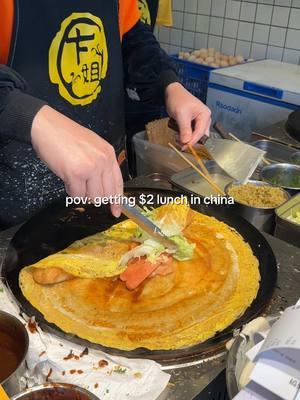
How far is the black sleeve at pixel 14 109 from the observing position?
974 millimetres

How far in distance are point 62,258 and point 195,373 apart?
42cm

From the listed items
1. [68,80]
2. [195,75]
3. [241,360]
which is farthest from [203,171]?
[195,75]

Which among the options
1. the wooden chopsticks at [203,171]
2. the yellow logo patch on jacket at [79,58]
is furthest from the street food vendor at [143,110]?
the yellow logo patch on jacket at [79,58]

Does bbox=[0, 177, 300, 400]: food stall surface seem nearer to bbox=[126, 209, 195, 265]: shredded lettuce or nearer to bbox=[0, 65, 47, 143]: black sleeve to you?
bbox=[126, 209, 195, 265]: shredded lettuce

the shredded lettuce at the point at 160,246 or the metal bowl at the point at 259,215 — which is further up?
the shredded lettuce at the point at 160,246

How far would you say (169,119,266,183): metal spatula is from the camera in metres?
1.76

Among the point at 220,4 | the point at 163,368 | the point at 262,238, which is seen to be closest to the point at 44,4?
the point at 262,238

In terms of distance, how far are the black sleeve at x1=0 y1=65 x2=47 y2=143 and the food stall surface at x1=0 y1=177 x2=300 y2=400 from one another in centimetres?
36

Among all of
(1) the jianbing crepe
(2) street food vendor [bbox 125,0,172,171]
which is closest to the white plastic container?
(2) street food vendor [bbox 125,0,172,171]

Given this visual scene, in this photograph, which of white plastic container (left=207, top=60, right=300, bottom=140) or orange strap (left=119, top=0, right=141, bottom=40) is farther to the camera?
white plastic container (left=207, top=60, right=300, bottom=140)

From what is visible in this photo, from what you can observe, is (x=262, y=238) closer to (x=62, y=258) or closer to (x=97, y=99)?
(x=62, y=258)

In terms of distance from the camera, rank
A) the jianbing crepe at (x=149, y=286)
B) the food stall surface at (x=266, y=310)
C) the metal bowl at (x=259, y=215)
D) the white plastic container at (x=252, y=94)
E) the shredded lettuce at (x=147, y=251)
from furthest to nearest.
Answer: the white plastic container at (x=252, y=94) → the metal bowl at (x=259, y=215) → the shredded lettuce at (x=147, y=251) → the jianbing crepe at (x=149, y=286) → the food stall surface at (x=266, y=310)

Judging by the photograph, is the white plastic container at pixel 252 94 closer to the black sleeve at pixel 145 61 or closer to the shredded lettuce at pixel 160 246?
the black sleeve at pixel 145 61

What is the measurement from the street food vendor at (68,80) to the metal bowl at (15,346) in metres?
0.32
